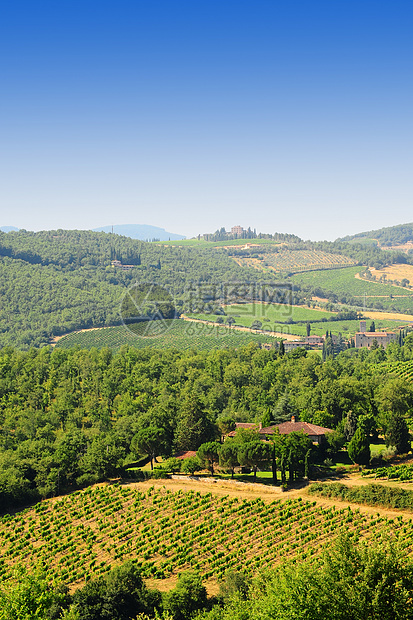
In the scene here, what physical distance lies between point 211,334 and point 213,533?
90217 millimetres

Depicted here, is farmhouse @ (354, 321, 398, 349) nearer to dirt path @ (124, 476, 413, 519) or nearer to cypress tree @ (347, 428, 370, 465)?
cypress tree @ (347, 428, 370, 465)

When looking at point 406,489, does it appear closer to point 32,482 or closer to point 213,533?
point 213,533

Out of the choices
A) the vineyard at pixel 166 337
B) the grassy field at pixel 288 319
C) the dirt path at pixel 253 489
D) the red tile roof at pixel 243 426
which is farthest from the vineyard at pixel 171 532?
the grassy field at pixel 288 319

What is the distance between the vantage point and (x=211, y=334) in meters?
128

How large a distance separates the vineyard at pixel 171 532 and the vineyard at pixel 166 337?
67.5 meters

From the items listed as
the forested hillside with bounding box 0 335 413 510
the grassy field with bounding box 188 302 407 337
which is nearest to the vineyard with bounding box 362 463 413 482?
the forested hillside with bounding box 0 335 413 510

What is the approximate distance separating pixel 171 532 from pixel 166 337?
82128mm

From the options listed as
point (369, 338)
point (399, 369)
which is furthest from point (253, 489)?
point (369, 338)

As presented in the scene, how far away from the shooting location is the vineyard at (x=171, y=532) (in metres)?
34.6

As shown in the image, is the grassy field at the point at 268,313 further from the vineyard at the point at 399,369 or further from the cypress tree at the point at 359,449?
the cypress tree at the point at 359,449

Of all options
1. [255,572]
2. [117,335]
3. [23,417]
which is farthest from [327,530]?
[117,335]

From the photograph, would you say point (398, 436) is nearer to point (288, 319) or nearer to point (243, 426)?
point (243, 426)

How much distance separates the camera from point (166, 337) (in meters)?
120

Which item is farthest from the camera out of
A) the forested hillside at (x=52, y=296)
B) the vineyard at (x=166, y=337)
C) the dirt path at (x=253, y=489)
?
the forested hillside at (x=52, y=296)
